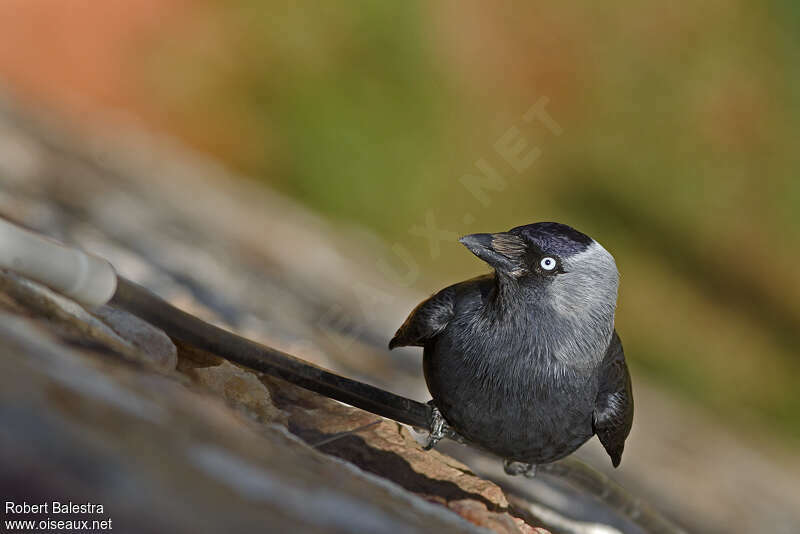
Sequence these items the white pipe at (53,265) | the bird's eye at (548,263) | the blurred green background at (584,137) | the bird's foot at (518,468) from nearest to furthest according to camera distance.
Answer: the white pipe at (53,265)
the bird's eye at (548,263)
the bird's foot at (518,468)
the blurred green background at (584,137)

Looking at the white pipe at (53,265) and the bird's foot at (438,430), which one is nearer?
the white pipe at (53,265)

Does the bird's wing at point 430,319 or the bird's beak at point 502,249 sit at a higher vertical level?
the bird's beak at point 502,249

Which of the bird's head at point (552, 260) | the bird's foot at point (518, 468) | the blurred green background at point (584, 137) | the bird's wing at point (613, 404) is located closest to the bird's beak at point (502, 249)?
the bird's head at point (552, 260)

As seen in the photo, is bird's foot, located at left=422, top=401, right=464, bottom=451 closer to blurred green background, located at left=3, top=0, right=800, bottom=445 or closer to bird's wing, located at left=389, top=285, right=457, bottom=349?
bird's wing, located at left=389, top=285, right=457, bottom=349

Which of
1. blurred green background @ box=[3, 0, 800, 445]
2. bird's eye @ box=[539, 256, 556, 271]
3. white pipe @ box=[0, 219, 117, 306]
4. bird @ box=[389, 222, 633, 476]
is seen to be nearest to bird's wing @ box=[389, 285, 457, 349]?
bird @ box=[389, 222, 633, 476]

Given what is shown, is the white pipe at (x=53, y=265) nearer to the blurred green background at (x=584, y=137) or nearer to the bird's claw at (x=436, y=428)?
the bird's claw at (x=436, y=428)

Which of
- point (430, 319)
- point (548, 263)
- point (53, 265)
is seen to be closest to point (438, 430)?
point (430, 319)
